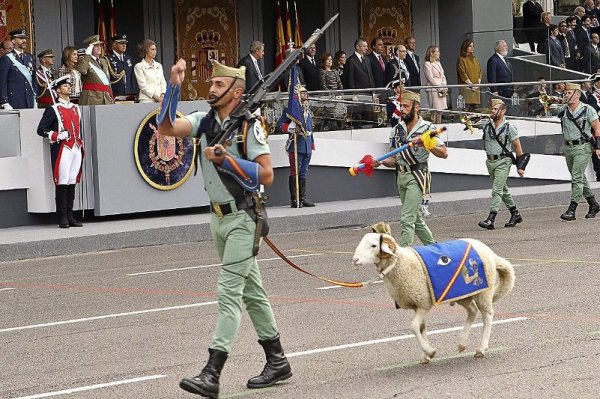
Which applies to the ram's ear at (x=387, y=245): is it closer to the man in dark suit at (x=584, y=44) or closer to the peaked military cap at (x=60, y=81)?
the peaked military cap at (x=60, y=81)

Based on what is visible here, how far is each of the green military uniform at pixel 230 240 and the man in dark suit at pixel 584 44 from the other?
73.0ft

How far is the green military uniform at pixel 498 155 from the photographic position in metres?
18.8

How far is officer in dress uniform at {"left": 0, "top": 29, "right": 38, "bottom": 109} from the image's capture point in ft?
65.7

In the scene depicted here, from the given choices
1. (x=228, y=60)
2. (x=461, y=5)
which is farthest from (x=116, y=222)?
(x=461, y=5)

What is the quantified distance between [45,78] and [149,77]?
64.9 inches

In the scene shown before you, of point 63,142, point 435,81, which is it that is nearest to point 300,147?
point 63,142

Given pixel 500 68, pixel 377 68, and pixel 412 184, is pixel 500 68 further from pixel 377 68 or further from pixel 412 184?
pixel 412 184

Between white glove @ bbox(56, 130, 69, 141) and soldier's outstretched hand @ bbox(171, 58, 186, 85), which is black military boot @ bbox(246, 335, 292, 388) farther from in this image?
white glove @ bbox(56, 130, 69, 141)

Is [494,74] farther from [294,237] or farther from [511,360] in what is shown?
[511,360]

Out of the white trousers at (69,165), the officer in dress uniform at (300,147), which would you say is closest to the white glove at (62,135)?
the white trousers at (69,165)

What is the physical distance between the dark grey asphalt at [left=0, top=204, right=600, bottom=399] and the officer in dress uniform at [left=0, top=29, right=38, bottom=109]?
427 cm

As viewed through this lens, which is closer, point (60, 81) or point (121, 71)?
point (60, 81)

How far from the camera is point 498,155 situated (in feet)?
62.1

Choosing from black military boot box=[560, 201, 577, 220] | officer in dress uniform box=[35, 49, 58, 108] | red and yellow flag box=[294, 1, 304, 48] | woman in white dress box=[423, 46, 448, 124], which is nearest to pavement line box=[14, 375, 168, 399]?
officer in dress uniform box=[35, 49, 58, 108]
